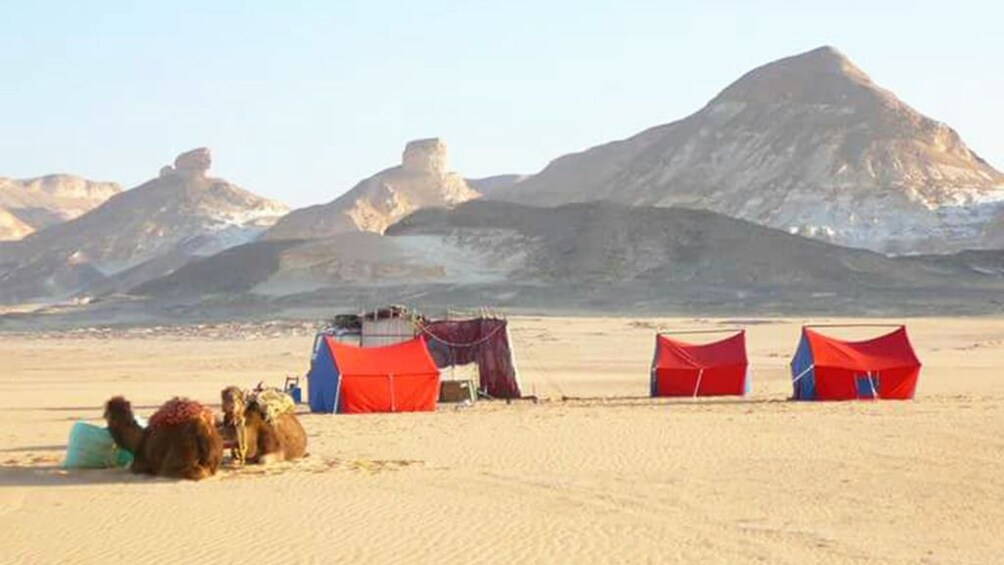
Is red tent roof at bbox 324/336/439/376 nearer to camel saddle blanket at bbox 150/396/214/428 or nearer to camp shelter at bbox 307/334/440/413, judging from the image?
camp shelter at bbox 307/334/440/413

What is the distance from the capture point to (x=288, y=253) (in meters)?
91.2

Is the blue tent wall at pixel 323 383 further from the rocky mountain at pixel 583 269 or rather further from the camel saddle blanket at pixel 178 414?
the rocky mountain at pixel 583 269

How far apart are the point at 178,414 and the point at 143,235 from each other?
13169 cm

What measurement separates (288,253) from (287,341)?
41.2 metres

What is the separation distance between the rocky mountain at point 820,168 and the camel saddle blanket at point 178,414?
9311 cm

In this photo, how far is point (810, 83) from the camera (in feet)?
458

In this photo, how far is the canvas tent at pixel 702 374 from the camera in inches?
1038

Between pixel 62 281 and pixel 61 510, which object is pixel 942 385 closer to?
pixel 61 510

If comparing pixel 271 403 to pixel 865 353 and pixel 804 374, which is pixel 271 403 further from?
pixel 865 353

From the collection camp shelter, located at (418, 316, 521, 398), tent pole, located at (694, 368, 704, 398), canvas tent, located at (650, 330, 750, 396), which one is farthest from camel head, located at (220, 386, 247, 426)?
tent pole, located at (694, 368, 704, 398)

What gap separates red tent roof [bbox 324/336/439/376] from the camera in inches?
928

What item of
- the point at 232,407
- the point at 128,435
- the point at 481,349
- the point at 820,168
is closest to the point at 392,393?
the point at 481,349

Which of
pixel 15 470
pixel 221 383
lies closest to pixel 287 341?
pixel 221 383

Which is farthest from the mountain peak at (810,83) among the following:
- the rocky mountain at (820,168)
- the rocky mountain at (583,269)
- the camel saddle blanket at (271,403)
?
the camel saddle blanket at (271,403)
